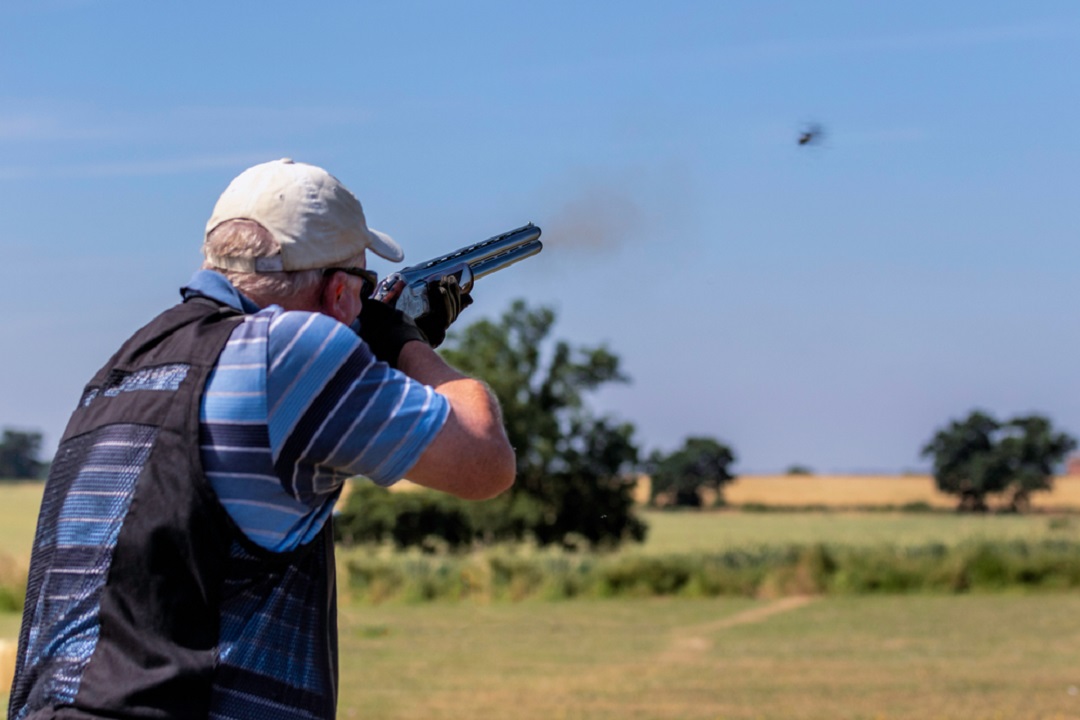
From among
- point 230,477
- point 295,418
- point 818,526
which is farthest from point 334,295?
point 818,526

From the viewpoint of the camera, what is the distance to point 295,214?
272cm

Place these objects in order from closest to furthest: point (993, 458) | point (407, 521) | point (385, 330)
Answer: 1. point (385, 330)
2. point (407, 521)
3. point (993, 458)

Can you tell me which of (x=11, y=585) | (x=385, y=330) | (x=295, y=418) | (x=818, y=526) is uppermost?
(x=818, y=526)

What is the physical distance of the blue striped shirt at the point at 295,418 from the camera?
2539 mm

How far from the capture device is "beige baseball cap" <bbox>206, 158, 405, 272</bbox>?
2.72m

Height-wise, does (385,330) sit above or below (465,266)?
below

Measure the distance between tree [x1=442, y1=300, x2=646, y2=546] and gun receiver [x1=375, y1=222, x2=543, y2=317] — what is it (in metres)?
44.0

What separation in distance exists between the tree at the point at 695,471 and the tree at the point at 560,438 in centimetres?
1519

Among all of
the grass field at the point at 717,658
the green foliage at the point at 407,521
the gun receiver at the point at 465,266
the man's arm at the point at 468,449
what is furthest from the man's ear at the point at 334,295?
the green foliage at the point at 407,521

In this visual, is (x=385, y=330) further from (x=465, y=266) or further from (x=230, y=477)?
(x=465, y=266)

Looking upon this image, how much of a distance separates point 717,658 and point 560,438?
2962 cm

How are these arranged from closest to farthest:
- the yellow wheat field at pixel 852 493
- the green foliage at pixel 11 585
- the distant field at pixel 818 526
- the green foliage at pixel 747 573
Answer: the green foliage at pixel 11 585 < the green foliage at pixel 747 573 < the distant field at pixel 818 526 < the yellow wheat field at pixel 852 493

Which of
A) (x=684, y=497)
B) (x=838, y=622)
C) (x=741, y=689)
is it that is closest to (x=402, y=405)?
(x=741, y=689)

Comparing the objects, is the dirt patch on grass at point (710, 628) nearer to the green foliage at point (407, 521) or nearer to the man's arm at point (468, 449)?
the man's arm at point (468, 449)
